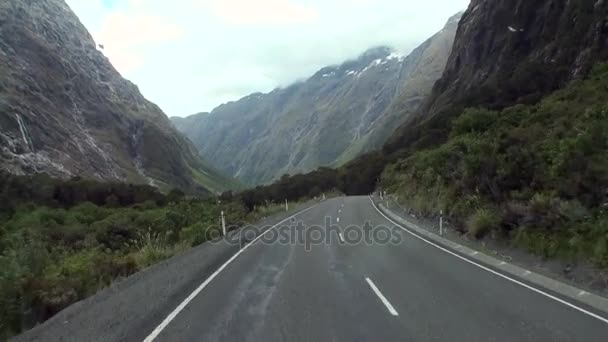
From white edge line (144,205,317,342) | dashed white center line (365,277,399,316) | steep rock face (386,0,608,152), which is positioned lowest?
dashed white center line (365,277,399,316)

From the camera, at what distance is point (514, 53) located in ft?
289

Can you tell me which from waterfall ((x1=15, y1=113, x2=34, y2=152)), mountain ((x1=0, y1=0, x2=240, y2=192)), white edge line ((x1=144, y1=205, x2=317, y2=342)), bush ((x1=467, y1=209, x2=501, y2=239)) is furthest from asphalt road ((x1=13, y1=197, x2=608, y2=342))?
waterfall ((x1=15, y1=113, x2=34, y2=152))

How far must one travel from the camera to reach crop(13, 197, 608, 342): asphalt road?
6.95 metres

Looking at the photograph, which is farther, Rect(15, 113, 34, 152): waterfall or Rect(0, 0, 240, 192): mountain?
Rect(0, 0, 240, 192): mountain

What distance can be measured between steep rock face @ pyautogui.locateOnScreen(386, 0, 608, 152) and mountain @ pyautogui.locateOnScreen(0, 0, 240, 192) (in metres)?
71.3

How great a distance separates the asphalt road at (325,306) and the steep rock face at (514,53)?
5301 centimetres

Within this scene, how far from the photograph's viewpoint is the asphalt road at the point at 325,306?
695 cm

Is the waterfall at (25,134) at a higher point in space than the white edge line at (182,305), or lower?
higher

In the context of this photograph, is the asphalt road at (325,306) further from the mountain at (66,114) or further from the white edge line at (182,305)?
the mountain at (66,114)

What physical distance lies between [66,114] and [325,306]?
469ft

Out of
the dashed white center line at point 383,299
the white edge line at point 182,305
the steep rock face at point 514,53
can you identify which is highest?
the steep rock face at point 514,53

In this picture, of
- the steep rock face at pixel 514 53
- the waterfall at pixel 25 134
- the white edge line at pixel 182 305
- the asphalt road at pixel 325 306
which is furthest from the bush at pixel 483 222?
the waterfall at pixel 25 134

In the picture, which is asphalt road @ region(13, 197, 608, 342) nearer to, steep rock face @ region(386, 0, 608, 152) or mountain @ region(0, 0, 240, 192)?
steep rock face @ region(386, 0, 608, 152)

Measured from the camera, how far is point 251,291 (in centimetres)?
999
